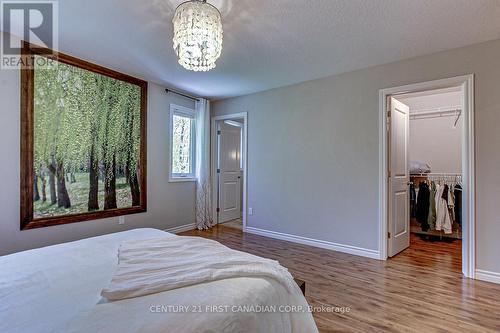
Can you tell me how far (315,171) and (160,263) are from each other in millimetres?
2786

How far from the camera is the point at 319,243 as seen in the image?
11.7 ft

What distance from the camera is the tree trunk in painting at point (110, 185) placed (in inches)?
129

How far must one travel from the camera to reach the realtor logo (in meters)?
2.06

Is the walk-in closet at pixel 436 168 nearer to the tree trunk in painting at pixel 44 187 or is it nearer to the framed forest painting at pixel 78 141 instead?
the framed forest painting at pixel 78 141

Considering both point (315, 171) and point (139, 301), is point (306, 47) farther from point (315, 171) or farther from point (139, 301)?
point (139, 301)

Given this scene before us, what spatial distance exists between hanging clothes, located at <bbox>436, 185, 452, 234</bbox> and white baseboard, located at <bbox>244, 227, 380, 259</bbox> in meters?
1.58

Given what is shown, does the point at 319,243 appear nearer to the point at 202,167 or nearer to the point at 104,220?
the point at 202,167

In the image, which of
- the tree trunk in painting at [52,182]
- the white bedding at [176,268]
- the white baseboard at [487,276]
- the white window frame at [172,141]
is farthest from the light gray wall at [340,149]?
the tree trunk in painting at [52,182]

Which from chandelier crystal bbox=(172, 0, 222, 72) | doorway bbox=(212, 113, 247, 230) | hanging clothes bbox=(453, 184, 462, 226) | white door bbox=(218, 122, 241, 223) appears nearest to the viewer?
chandelier crystal bbox=(172, 0, 222, 72)

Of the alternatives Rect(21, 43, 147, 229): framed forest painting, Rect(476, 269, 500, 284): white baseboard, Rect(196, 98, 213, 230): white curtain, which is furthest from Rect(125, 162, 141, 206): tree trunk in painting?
Rect(476, 269, 500, 284): white baseboard

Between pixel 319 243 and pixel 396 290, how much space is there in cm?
133

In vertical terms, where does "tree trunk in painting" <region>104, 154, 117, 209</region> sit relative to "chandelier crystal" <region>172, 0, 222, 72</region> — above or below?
below

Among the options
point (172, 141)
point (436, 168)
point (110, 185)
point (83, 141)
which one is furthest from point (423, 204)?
point (83, 141)

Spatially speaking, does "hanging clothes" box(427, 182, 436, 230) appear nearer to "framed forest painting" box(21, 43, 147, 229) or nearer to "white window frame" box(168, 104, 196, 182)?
"white window frame" box(168, 104, 196, 182)
